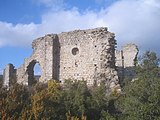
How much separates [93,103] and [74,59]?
27.4 feet


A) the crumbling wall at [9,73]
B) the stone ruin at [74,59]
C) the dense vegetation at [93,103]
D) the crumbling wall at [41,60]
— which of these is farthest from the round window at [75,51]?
the dense vegetation at [93,103]

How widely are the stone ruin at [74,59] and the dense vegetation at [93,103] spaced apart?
5605mm

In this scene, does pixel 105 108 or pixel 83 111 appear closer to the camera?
pixel 83 111

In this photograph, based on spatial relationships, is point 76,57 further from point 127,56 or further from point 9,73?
point 127,56

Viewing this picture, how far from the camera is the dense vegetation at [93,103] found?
57.2 feet

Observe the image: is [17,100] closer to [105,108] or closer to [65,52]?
[105,108]

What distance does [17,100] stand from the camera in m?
19.0

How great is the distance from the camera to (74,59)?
94.9 feet

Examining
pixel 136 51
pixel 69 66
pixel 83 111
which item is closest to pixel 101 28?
pixel 69 66

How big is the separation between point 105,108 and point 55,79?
8.71 meters

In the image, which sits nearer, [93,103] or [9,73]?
[93,103]

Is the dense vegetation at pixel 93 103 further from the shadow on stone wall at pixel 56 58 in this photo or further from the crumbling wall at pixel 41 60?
the crumbling wall at pixel 41 60

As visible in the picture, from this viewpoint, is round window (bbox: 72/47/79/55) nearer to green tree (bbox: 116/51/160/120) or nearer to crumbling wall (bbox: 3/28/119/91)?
crumbling wall (bbox: 3/28/119/91)

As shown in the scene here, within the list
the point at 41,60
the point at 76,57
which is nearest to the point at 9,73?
the point at 41,60
